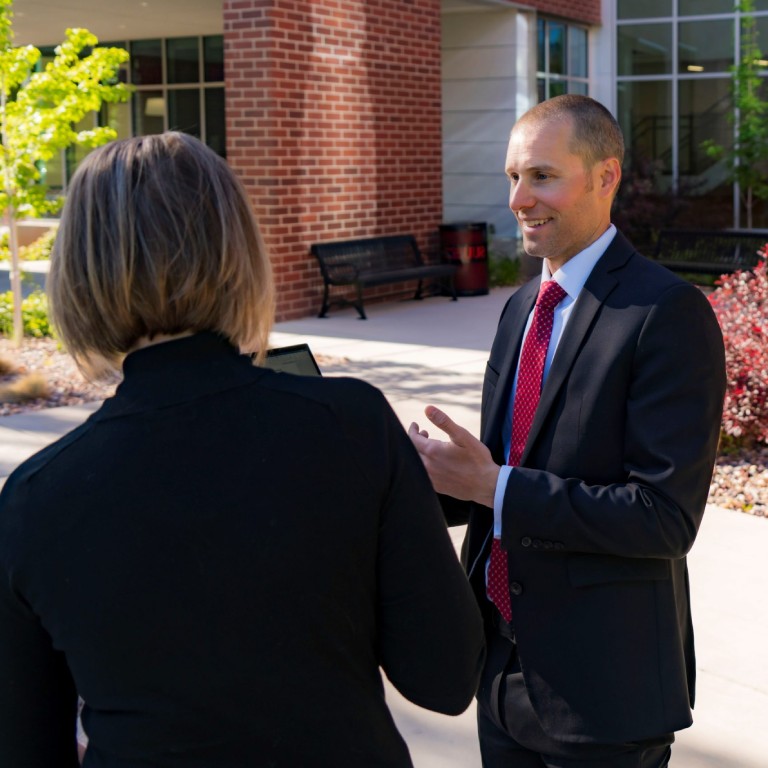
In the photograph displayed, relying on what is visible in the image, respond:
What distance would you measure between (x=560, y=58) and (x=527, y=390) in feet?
60.3

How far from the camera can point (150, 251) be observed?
1448 millimetres

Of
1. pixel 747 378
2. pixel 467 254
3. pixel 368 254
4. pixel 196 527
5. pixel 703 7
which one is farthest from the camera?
pixel 703 7

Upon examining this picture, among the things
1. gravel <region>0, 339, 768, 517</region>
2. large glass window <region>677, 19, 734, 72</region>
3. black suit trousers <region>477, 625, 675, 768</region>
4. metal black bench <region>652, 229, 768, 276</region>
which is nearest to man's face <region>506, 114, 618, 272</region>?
black suit trousers <region>477, 625, 675, 768</region>

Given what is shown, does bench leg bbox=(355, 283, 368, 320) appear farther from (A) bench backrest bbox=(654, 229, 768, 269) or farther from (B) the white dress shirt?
(B) the white dress shirt

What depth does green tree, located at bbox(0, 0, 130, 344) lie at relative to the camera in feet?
34.9

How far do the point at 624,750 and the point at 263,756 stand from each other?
0.92 m

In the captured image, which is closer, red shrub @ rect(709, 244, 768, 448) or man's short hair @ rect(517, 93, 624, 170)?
man's short hair @ rect(517, 93, 624, 170)

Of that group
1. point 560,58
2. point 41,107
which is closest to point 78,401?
A: point 41,107

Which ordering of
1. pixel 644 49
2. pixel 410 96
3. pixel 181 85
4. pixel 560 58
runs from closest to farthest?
1. pixel 410 96
2. pixel 560 58
3. pixel 644 49
4. pixel 181 85

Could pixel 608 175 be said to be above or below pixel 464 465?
above

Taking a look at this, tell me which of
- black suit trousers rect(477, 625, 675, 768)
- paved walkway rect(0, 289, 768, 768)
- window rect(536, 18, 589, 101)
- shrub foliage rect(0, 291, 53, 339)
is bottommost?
paved walkway rect(0, 289, 768, 768)

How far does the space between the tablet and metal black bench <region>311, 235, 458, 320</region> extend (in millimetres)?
11065

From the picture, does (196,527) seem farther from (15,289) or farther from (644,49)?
(644,49)

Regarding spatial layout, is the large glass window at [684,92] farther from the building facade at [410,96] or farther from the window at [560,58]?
the window at [560,58]
